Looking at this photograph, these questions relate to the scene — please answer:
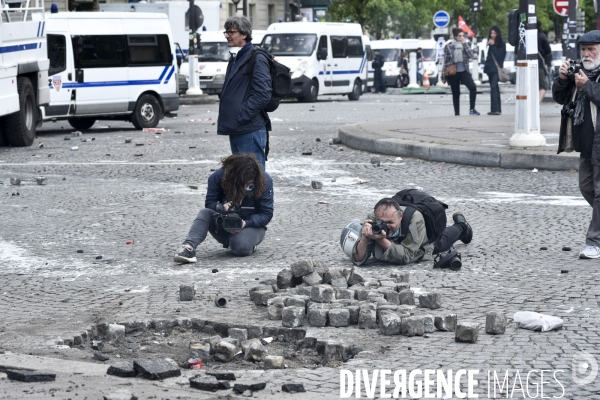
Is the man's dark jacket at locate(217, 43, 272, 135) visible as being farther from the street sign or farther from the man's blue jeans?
the street sign

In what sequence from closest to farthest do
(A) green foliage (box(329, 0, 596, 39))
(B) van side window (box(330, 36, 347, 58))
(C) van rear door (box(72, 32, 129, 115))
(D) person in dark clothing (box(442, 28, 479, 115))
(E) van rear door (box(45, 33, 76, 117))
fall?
(E) van rear door (box(45, 33, 76, 117)) → (C) van rear door (box(72, 32, 129, 115)) → (D) person in dark clothing (box(442, 28, 479, 115)) → (B) van side window (box(330, 36, 347, 58)) → (A) green foliage (box(329, 0, 596, 39))

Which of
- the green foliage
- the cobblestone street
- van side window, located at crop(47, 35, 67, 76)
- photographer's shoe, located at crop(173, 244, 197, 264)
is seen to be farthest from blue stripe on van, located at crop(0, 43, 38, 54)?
the green foliage

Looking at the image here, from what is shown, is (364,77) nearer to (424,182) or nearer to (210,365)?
(424,182)

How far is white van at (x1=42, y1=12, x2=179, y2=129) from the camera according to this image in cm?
2027

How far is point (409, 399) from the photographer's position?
4613 mm

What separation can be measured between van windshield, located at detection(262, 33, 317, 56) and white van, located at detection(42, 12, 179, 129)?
1061cm

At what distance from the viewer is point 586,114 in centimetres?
800

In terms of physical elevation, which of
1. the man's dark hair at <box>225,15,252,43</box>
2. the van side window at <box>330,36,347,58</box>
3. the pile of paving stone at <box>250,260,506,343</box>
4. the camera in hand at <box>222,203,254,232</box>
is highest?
the man's dark hair at <box>225,15,252,43</box>

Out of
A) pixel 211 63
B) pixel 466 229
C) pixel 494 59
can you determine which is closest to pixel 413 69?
pixel 211 63

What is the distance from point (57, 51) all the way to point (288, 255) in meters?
13.1

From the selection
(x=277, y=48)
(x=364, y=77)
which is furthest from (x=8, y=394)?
(x=364, y=77)

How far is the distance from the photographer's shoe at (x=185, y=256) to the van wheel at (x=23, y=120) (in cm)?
1019

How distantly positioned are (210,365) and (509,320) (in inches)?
66.9

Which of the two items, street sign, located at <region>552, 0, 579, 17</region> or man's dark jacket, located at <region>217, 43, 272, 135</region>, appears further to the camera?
street sign, located at <region>552, 0, 579, 17</region>
